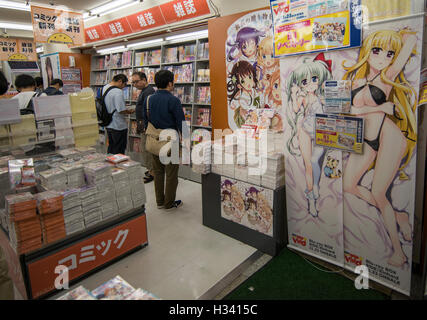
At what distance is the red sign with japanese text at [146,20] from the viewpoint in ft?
16.9

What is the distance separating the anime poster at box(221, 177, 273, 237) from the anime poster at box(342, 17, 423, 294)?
28.6 inches

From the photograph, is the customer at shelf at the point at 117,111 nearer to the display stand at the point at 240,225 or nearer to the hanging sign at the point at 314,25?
the display stand at the point at 240,225

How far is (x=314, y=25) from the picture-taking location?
2.42m

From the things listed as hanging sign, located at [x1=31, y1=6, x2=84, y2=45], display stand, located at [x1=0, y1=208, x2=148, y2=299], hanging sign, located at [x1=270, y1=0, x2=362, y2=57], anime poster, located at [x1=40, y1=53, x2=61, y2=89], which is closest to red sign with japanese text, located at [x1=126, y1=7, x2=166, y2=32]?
hanging sign, located at [x1=31, y1=6, x2=84, y2=45]

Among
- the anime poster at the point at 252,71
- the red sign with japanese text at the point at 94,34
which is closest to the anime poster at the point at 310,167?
the anime poster at the point at 252,71

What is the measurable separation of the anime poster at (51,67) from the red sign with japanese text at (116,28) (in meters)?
1.92

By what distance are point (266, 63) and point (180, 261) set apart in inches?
97.4

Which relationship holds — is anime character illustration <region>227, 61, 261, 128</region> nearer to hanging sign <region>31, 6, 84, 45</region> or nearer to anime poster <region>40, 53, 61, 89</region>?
hanging sign <region>31, 6, 84, 45</region>

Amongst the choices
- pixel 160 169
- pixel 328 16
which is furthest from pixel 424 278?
pixel 160 169

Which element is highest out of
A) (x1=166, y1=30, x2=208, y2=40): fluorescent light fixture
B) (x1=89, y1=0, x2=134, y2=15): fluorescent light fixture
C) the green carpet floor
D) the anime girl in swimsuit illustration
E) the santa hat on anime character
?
(x1=89, y1=0, x2=134, y2=15): fluorescent light fixture

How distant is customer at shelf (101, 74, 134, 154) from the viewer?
186 inches

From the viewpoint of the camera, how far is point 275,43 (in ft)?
8.99

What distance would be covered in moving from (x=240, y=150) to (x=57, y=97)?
2.07 meters
